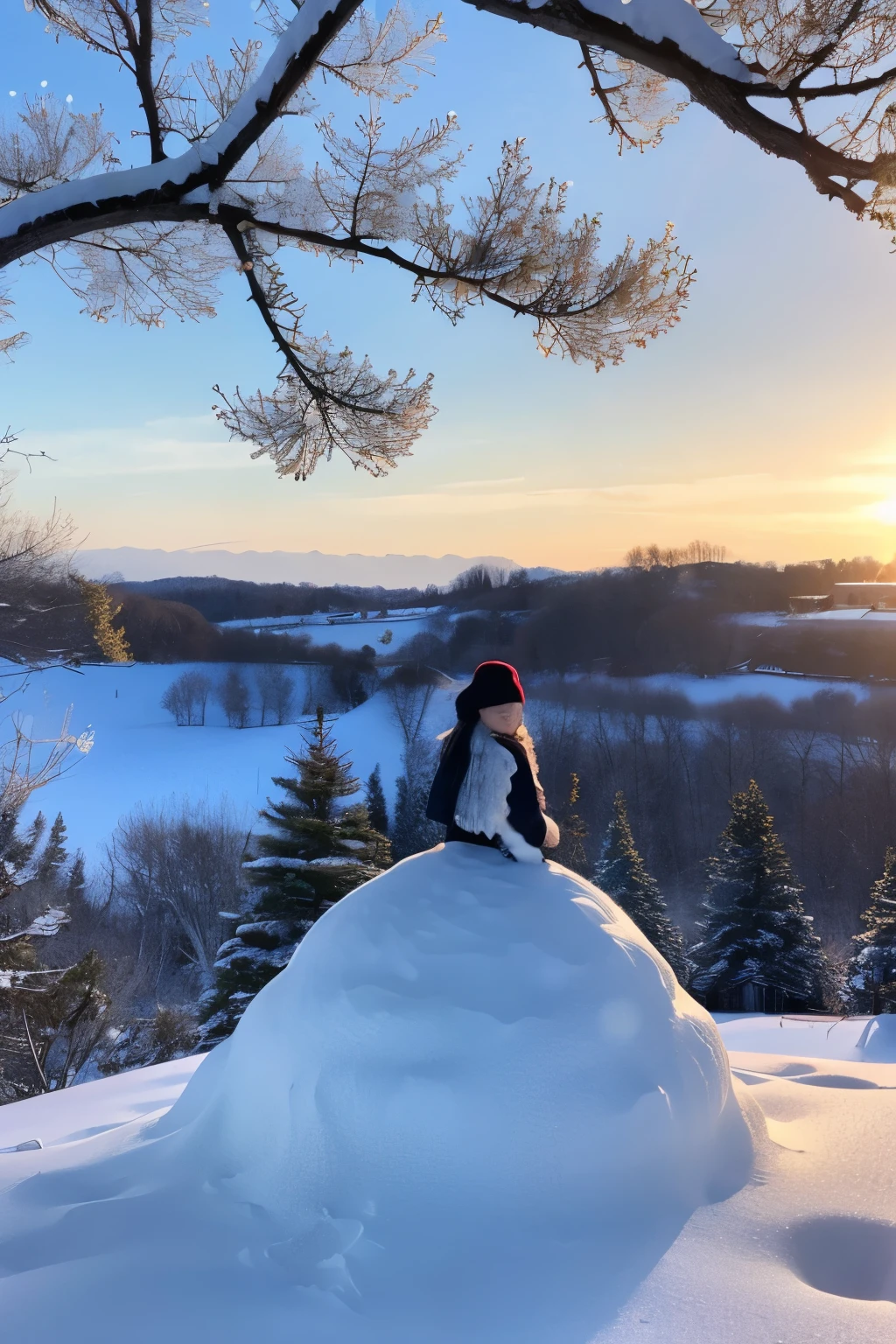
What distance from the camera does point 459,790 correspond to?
3.74 m

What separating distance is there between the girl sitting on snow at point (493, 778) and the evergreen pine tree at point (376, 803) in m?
22.2

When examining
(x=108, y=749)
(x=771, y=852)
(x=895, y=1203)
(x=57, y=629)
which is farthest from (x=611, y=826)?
(x=108, y=749)

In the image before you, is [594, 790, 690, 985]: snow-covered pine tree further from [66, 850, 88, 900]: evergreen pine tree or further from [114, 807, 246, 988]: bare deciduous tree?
[66, 850, 88, 900]: evergreen pine tree

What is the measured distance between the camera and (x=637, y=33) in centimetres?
366

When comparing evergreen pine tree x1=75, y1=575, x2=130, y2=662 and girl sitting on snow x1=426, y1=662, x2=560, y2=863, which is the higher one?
evergreen pine tree x1=75, y1=575, x2=130, y2=662

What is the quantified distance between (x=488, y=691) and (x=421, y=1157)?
1.95 m

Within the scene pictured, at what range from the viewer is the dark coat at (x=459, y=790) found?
360 cm

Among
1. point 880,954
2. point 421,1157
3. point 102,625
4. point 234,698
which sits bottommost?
point 880,954

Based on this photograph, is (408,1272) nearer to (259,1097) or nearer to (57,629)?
(259,1097)

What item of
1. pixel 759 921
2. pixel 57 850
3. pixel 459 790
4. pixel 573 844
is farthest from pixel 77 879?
pixel 459 790

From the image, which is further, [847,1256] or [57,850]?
[57,850]

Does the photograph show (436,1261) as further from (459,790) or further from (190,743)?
(190,743)

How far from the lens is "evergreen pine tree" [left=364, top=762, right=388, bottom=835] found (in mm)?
27208

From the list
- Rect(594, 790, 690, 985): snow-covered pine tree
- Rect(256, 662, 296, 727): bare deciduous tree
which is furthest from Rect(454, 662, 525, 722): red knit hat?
Rect(256, 662, 296, 727): bare deciduous tree
